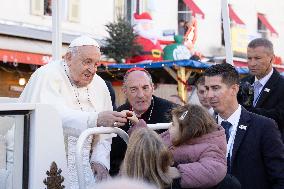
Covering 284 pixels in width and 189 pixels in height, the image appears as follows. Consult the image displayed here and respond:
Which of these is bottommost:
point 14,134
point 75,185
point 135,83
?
point 75,185

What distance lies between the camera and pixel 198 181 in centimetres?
297

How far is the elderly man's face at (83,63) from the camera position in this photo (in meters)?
3.74

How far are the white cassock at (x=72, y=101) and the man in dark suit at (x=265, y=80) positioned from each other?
1431 millimetres

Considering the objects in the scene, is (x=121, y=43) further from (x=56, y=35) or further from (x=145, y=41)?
(x=56, y=35)

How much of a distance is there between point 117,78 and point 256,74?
953cm

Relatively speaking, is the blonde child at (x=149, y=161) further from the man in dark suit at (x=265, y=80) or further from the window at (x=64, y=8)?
the window at (x=64, y=8)

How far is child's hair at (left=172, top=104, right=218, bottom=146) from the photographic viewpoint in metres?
3.08

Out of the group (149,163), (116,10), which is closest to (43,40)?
(116,10)

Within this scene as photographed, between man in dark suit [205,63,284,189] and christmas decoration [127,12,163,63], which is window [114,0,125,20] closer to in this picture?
christmas decoration [127,12,163,63]

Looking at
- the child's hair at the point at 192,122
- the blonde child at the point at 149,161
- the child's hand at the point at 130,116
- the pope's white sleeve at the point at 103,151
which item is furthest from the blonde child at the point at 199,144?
the pope's white sleeve at the point at 103,151

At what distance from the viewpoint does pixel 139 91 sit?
4207 mm

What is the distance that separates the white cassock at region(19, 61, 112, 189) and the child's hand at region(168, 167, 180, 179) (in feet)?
1.84

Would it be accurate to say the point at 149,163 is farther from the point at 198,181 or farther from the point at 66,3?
the point at 66,3

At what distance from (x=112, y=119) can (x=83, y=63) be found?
0.58 meters
